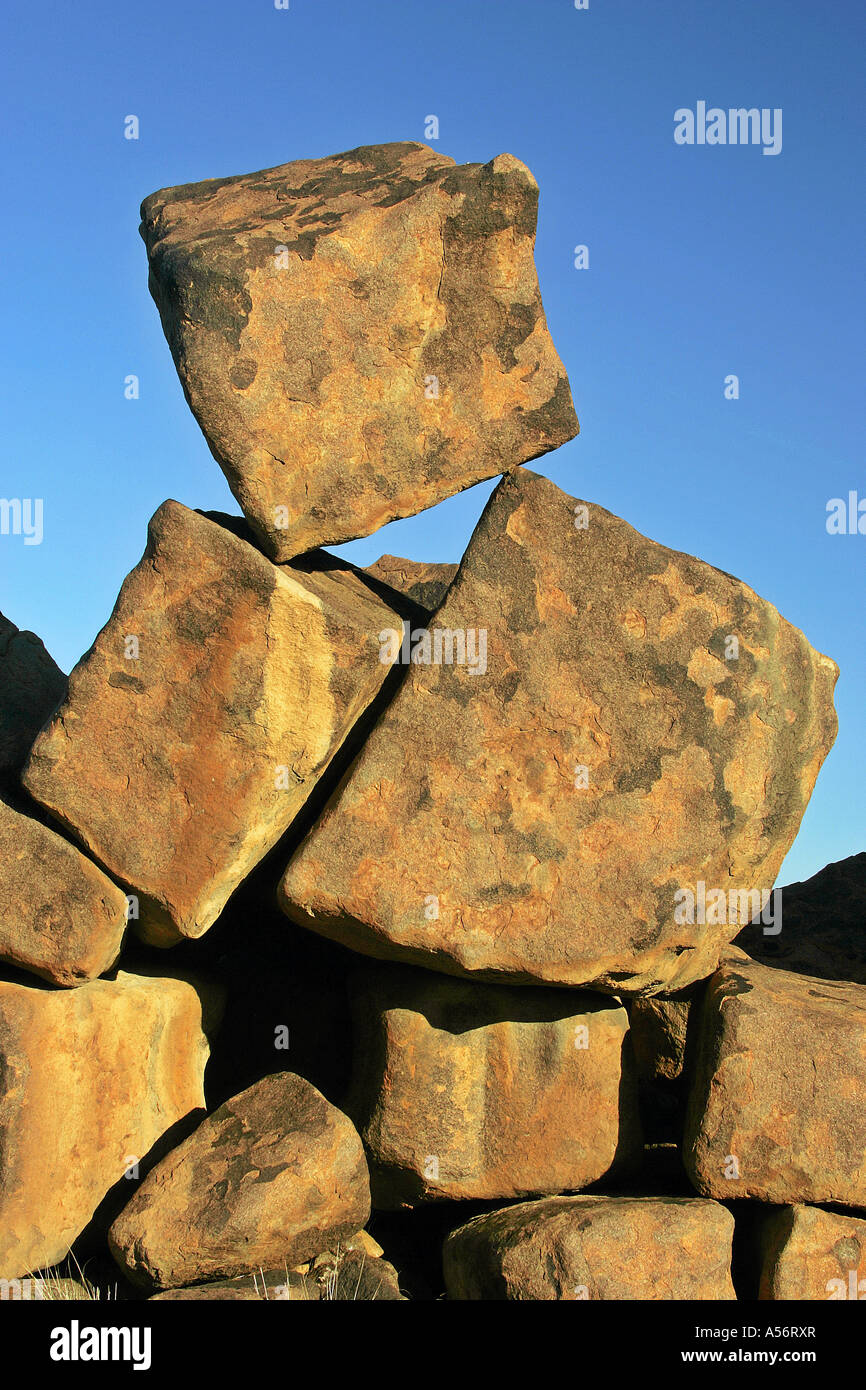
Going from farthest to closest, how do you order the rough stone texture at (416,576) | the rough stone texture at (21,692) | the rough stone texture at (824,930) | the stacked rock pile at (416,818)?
1. the rough stone texture at (824,930)
2. the rough stone texture at (416,576)
3. the rough stone texture at (21,692)
4. the stacked rock pile at (416,818)

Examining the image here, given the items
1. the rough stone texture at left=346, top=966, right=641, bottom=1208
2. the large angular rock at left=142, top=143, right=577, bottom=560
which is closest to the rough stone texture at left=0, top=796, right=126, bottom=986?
the rough stone texture at left=346, top=966, right=641, bottom=1208

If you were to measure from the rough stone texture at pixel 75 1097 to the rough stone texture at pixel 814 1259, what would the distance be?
2.05m

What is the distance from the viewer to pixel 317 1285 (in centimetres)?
365

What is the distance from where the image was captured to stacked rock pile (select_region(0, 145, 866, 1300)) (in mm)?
3457

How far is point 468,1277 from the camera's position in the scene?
360cm

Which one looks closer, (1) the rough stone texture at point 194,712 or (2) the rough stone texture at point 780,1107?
(1) the rough stone texture at point 194,712

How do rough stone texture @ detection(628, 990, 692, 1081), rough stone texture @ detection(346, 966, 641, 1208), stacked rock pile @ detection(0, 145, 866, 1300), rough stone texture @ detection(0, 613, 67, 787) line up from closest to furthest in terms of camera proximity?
stacked rock pile @ detection(0, 145, 866, 1300), rough stone texture @ detection(346, 966, 641, 1208), rough stone texture @ detection(0, 613, 67, 787), rough stone texture @ detection(628, 990, 692, 1081)

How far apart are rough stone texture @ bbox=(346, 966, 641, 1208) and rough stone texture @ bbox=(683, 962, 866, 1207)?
0.38 meters

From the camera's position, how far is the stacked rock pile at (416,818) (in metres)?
Answer: 3.46

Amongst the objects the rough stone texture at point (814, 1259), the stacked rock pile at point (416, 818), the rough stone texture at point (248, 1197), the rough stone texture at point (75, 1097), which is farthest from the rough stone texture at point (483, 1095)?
the rough stone texture at point (75, 1097)

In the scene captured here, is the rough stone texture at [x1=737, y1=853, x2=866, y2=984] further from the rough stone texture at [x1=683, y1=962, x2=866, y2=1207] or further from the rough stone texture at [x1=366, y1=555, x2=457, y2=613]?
the rough stone texture at [x1=366, y1=555, x2=457, y2=613]

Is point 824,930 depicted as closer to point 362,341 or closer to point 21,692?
Result: point 362,341

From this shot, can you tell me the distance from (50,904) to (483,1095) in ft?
5.15

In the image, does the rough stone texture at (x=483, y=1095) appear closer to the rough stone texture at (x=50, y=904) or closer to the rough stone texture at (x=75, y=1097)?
the rough stone texture at (x=75, y=1097)
